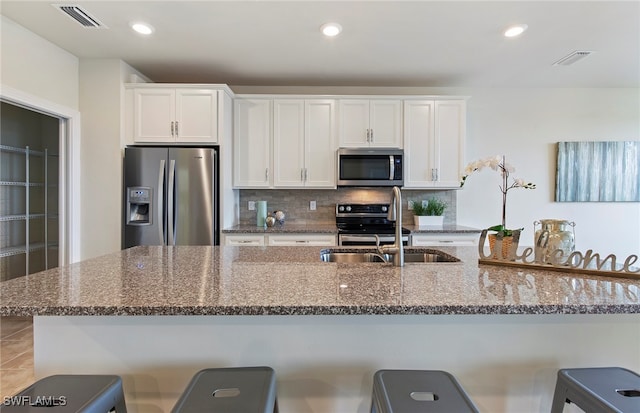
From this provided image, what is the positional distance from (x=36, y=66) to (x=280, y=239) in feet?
8.03

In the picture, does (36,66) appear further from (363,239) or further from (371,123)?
(363,239)

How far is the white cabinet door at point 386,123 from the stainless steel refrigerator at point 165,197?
1763 mm

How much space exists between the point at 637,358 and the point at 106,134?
154 inches

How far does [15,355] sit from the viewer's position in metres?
2.55

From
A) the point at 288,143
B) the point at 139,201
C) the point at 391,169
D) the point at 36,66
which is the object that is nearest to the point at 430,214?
the point at 391,169

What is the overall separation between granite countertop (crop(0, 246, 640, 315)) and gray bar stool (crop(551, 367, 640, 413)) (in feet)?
0.83

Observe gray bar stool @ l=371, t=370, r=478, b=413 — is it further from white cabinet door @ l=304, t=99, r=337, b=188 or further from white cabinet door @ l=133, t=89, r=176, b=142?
white cabinet door @ l=133, t=89, r=176, b=142

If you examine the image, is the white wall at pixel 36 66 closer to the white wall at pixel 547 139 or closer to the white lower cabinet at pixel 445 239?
the white lower cabinet at pixel 445 239

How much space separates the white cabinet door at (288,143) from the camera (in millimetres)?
3488

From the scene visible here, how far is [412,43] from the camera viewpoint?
2.68 metres

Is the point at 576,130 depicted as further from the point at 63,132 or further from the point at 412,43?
the point at 63,132

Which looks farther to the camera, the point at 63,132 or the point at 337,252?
the point at 63,132

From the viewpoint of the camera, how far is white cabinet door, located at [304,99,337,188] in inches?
137

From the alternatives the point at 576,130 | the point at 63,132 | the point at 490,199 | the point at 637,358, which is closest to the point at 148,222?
the point at 63,132
